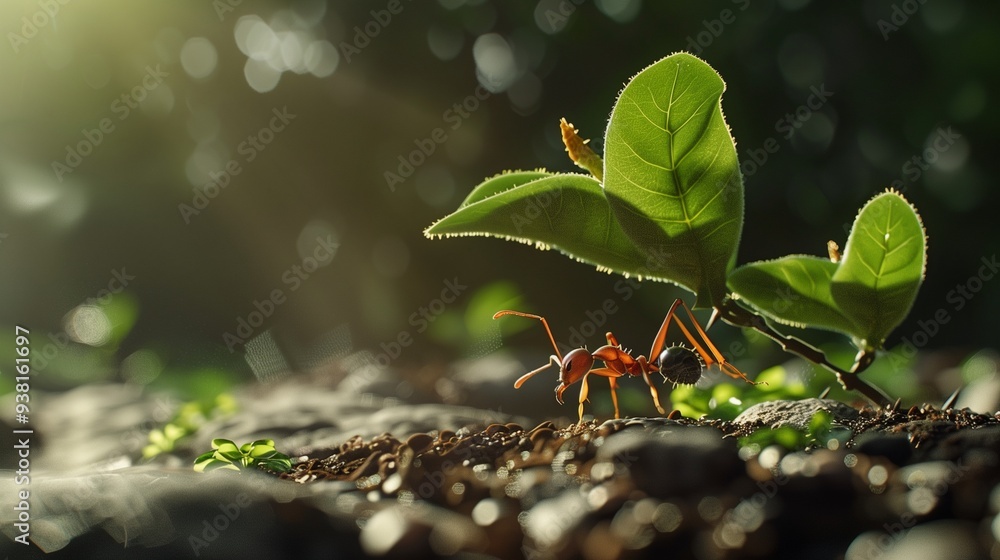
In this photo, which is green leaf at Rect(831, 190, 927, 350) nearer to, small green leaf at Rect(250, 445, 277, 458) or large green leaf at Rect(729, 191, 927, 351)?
large green leaf at Rect(729, 191, 927, 351)

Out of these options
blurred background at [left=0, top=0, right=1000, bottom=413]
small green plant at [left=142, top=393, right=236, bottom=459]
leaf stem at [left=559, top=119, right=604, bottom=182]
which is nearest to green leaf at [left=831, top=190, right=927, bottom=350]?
leaf stem at [left=559, top=119, right=604, bottom=182]

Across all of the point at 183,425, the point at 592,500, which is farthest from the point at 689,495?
the point at 183,425

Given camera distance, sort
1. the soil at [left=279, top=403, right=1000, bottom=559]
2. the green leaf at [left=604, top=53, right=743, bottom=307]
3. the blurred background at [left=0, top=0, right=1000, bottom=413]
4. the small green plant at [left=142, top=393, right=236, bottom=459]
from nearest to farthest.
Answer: the soil at [left=279, top=403, right=1000, bottom=559]
the green leaf at [left=604, top=53, right=743, bottom=307]
the small green plant at [left=142, top=393, right=236, bottom=459]
the blurred background at [left=0, top=0, right=1000, bottom=413]

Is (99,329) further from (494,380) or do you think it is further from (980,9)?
(980,9)

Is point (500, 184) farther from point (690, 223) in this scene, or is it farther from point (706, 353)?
point (706, 353)

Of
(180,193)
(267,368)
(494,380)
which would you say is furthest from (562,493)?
(180,193)

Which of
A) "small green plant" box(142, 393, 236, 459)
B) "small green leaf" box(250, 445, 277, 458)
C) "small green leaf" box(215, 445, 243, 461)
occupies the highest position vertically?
"small green plant" box(142, 393, 236, 459)
